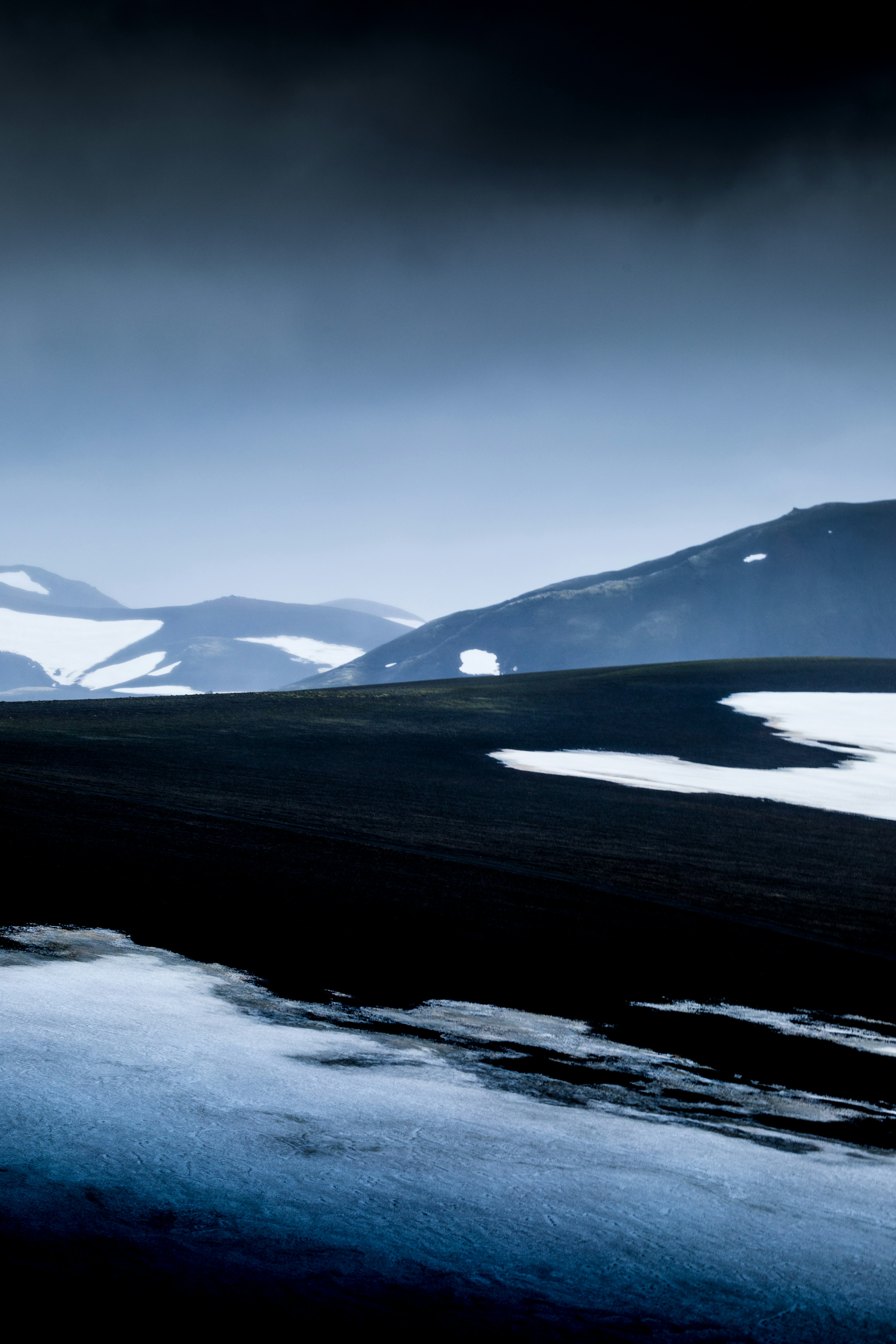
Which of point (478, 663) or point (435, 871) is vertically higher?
point (478, 663)

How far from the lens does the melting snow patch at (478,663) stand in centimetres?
18550

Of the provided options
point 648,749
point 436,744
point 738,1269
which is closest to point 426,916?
point 738,1269

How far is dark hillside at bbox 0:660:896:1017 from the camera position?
707 centimetres

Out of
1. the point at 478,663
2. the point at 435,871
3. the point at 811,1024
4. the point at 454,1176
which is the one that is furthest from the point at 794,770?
the point at 478,663

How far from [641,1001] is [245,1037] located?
2970 millimetres

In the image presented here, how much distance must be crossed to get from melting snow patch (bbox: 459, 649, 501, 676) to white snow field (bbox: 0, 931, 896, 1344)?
177m

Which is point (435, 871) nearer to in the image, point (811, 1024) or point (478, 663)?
point (811, 1024)

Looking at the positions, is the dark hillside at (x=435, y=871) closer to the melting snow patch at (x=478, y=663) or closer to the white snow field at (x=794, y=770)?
the white snow field at (x=794, y=770)

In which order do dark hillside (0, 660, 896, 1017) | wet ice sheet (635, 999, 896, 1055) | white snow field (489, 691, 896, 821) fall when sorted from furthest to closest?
1. white snow field (489, 691, 896, 821)
2. dark hillside (0, 660, 896, 1017)
3. wet ice sheet (635, 999, 896, 1055)

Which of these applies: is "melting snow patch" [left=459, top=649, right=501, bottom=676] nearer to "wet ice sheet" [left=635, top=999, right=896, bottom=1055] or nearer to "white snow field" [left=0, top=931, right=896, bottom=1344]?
"wet ice sheet" [left=635, top=999, right=896, bottom=1055]

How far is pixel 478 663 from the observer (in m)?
190

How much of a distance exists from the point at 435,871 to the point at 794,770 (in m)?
Result: 13.1

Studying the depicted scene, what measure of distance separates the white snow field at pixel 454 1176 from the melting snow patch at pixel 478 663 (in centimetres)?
17740

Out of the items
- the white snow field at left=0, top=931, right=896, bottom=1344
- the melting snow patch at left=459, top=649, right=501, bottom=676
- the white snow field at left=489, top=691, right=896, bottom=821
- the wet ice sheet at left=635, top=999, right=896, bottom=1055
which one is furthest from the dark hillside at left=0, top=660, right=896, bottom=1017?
the melting snow patch at left=459, top=649, right=501, bottom=676
